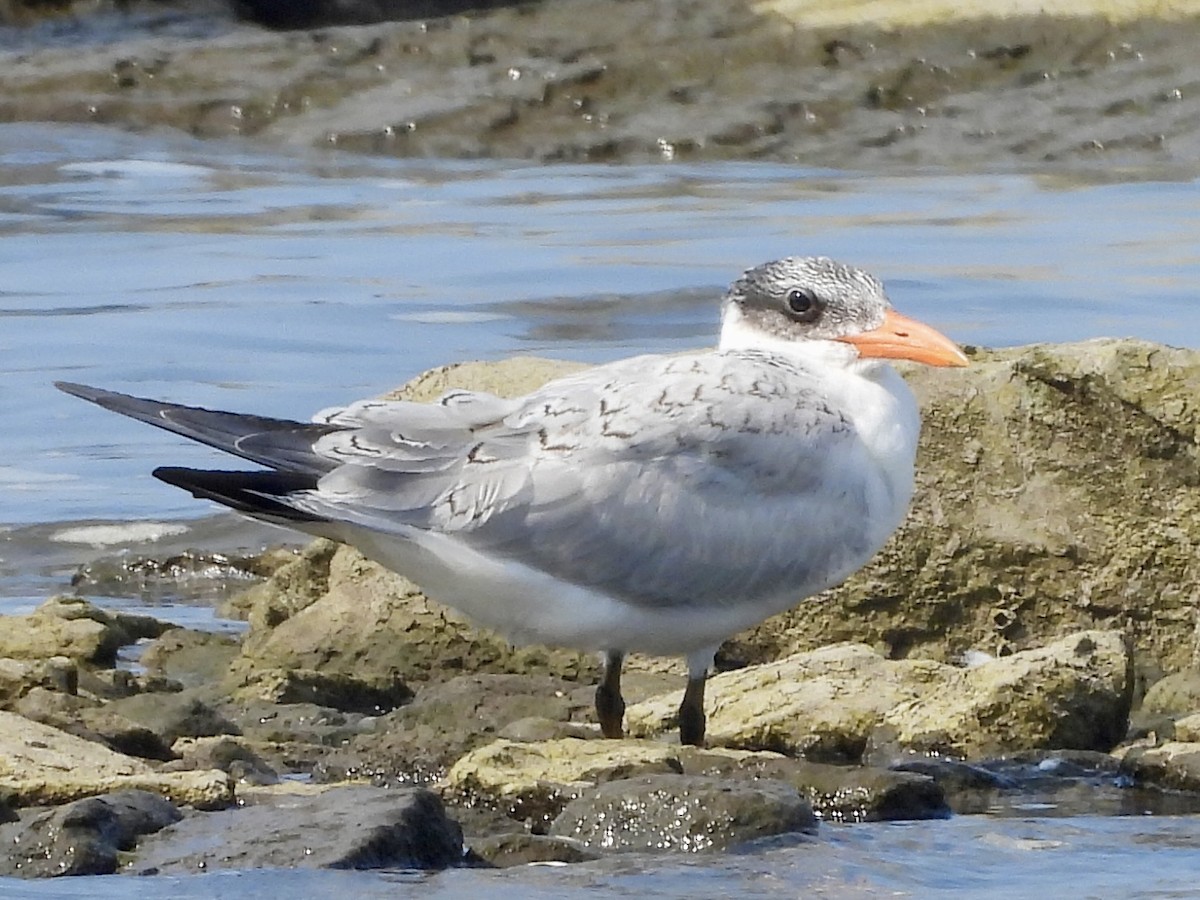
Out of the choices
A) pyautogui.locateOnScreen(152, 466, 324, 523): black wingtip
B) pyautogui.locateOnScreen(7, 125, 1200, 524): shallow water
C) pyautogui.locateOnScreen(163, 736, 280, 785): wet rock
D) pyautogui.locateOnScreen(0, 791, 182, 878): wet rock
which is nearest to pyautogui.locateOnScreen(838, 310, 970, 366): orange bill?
pyautogui.locateOnScreen(152, 466, 324, 523): black wingtip

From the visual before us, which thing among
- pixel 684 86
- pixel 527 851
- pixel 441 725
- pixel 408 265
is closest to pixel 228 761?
pixel 441 725

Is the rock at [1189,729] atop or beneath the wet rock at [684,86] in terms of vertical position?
beneath

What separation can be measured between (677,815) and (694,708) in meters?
0.87

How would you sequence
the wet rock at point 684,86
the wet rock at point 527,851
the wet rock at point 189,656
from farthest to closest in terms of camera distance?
1. the wet rock at point 684,86
2. the wet rock at point 189,656
3. the wet rock at point 527,851

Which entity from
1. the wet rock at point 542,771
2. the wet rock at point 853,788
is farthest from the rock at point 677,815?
the wet rock at point 853,788

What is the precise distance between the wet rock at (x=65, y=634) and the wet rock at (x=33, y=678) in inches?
13.5

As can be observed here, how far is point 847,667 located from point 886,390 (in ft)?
2.10

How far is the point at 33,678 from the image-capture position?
20.5ft

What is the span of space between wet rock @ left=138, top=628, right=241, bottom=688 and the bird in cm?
120

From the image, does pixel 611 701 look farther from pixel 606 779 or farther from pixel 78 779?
pixel 78 779

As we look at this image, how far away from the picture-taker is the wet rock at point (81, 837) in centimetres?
480

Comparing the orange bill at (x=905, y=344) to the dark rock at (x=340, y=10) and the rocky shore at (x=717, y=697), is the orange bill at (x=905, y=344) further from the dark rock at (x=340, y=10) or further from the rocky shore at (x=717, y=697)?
the dark rock at (x=340, y=10)

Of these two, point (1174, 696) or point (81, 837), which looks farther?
point (1174, 696)

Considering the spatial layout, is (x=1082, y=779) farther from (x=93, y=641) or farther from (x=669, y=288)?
(x=669, y=288)
